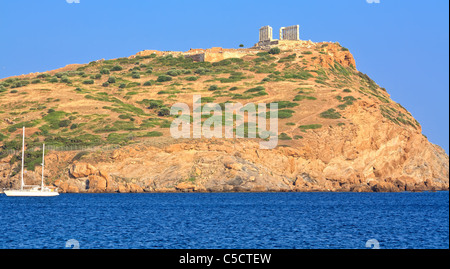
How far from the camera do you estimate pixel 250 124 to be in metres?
87.1

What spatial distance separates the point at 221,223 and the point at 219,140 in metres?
38.1

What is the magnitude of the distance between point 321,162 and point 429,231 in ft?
133

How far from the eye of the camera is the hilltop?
7288 centimetres

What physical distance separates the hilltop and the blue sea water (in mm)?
11092

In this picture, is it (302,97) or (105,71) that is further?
(105,71)

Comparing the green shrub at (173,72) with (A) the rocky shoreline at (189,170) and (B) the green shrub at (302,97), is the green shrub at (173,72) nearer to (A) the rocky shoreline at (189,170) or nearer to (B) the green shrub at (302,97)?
(B) the green shrub at (302,97)

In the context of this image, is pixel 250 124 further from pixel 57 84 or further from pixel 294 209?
pixel 57 84

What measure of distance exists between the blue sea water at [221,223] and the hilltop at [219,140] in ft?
36.4

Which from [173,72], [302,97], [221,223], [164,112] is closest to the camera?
[221,223]

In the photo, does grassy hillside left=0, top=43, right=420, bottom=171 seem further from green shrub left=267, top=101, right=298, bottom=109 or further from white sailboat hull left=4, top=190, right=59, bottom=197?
white sailboat hull left=4, top=190, right=59, bottom=197

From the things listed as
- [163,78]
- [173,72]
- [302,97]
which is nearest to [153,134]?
[302,97]

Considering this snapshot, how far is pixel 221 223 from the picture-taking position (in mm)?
39656

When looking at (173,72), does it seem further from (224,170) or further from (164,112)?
(224,170)

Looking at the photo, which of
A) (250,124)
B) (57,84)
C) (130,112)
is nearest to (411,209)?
(250,124)
